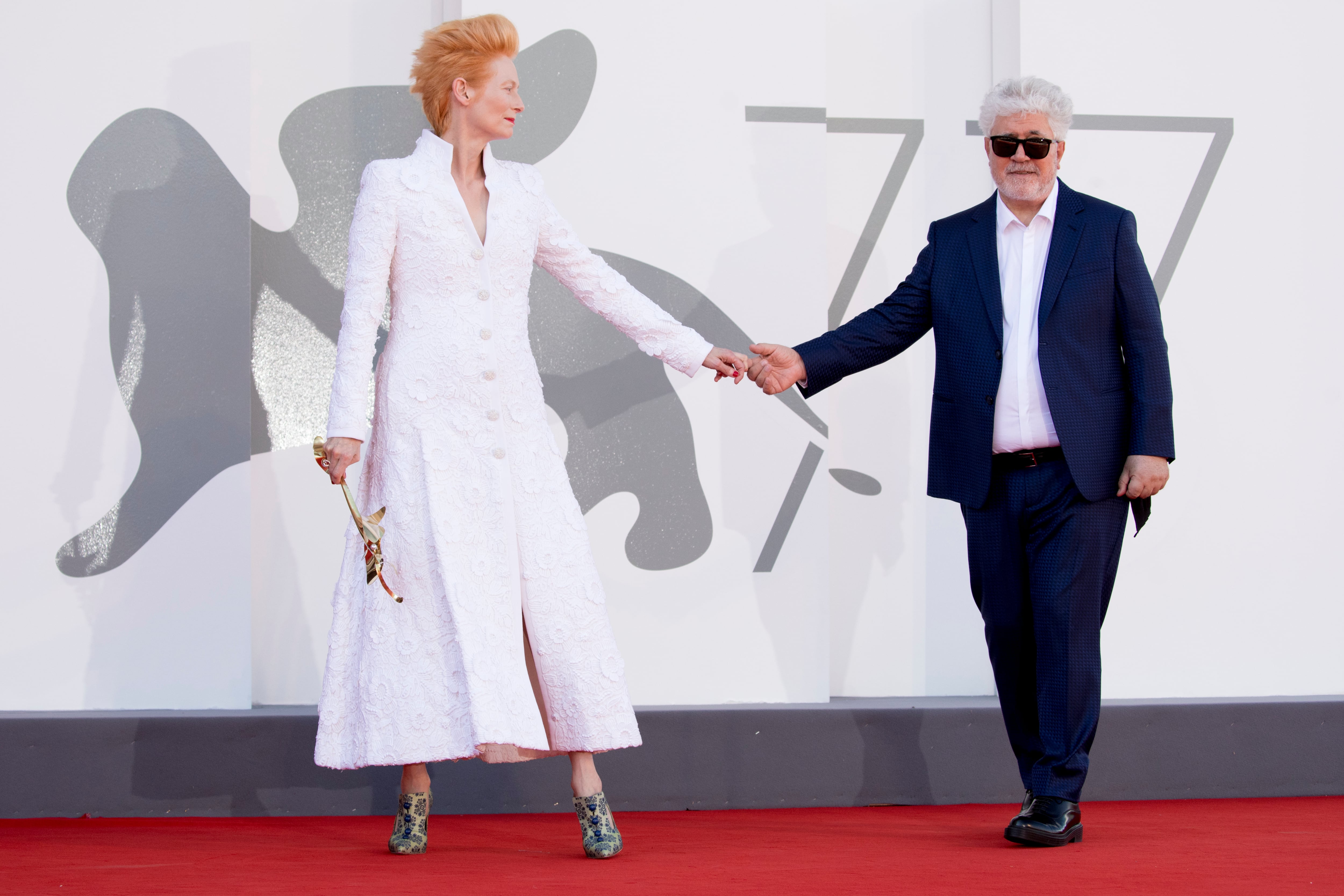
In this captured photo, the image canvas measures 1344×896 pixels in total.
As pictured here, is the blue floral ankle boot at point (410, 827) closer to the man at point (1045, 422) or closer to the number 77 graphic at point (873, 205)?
the man at point (1045, 422)

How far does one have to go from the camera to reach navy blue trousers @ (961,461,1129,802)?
2.74m

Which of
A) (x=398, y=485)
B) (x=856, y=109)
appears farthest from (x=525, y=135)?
(x=398, y=485)

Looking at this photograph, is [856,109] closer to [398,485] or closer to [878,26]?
[878,26]

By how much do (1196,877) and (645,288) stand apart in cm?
216

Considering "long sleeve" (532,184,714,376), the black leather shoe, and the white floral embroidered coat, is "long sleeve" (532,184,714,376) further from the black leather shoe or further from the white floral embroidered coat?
the black leather shoe

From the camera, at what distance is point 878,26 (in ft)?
13.3

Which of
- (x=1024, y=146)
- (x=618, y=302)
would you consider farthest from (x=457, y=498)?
(x=1024, y=146)

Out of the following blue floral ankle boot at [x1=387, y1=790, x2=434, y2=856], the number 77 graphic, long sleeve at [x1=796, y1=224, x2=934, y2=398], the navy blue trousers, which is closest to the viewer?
blue floral ankle boot at [x1=387, y1=790, x2=434, y2=856]

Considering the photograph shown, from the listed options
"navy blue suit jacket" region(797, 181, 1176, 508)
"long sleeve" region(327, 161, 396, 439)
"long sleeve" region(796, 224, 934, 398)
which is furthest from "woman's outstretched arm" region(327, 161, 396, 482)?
"navy blue suit jacket" region(797, 181, 1176, 508)

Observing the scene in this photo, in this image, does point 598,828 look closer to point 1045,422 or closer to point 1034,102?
point 1045,422

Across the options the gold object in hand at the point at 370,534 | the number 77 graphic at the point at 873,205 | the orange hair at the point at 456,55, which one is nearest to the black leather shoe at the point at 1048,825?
the gold object in hand at the point at 370,534

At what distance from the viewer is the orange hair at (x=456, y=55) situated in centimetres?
267

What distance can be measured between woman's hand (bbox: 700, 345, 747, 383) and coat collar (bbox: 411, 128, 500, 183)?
2.10 feet

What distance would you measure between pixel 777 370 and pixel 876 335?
0.85 ft
